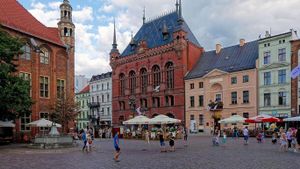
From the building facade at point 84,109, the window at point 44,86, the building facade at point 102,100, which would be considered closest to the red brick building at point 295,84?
the window at point 44,86

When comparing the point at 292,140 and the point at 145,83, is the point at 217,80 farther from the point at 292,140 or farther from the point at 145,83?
the point at 292,140

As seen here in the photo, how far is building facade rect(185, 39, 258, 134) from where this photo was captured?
5019cm

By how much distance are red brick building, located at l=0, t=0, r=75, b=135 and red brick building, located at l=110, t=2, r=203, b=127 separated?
15269mm

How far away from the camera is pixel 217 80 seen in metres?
54.0

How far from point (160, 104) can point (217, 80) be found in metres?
12.8

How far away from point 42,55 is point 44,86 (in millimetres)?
3748

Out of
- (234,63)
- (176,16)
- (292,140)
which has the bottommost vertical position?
(292,140)

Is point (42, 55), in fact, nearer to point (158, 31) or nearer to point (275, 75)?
point (275, 75)

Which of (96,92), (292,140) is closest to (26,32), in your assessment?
(292,140)

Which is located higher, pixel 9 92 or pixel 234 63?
pixel 234 63

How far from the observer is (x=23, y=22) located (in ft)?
126

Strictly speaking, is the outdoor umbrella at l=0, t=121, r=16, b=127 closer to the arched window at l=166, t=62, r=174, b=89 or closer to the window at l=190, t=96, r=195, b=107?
the window at l=190, t=96, r=195, b=107

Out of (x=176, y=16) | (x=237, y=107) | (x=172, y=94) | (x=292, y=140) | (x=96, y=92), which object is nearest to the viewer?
(x=292, y=140)

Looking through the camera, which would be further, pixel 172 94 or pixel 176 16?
pixel 176 16
